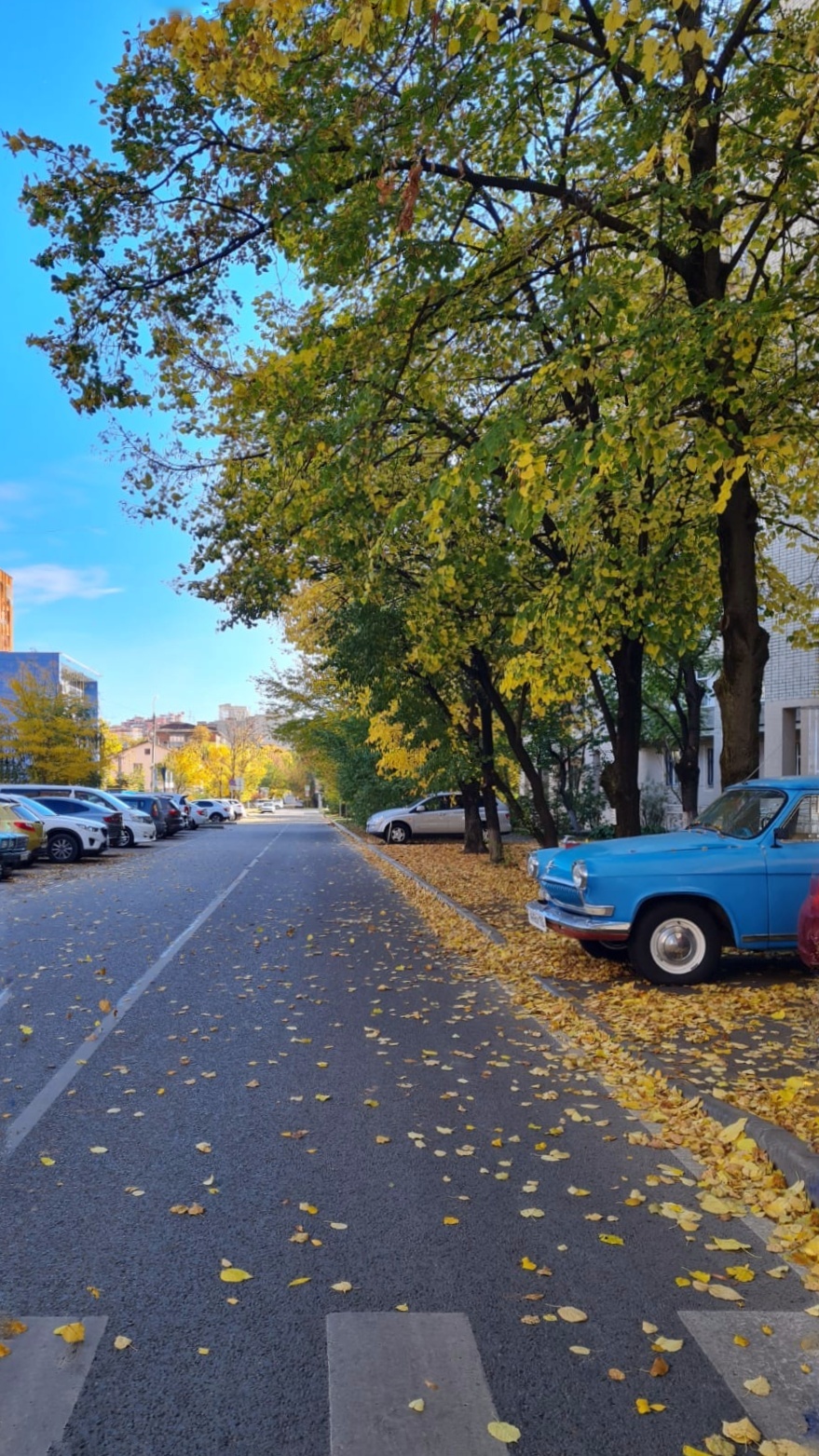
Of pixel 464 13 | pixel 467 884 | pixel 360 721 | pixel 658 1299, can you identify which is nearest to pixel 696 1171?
pixel 658 1299

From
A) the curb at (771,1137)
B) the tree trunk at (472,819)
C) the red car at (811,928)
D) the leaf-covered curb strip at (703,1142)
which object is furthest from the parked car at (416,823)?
the curb at (771,1137)

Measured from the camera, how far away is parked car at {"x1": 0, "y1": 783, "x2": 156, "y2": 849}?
29.8m

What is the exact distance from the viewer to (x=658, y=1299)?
3.75 metres

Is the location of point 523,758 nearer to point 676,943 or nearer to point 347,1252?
point 676,943

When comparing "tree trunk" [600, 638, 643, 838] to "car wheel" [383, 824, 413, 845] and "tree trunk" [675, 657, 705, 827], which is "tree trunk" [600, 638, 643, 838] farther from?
"car wheel" [383, 824, 413, 845]

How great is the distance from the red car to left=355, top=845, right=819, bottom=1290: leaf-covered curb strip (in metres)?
1.76

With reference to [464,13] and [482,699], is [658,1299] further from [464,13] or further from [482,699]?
[482,699]

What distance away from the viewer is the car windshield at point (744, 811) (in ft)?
29.1

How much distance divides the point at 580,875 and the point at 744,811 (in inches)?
60.9

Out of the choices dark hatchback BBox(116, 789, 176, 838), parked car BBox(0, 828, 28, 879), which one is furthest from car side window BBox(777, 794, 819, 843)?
dark hatchback BBox(116, 789, 176, 838)

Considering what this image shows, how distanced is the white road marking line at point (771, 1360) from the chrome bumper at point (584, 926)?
503cm

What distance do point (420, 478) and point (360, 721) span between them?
17690mm

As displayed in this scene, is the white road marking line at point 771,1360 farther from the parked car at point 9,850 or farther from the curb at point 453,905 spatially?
the parked car at point 9,850

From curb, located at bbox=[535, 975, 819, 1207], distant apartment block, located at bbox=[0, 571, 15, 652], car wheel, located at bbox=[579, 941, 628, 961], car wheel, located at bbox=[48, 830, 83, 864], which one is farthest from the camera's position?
distant apartment block, located at bbox=[0, 571, 15, 652]
